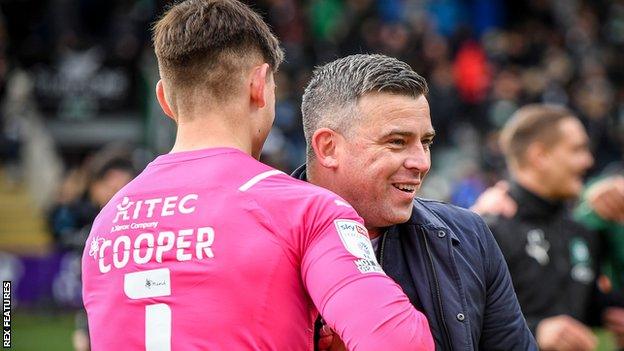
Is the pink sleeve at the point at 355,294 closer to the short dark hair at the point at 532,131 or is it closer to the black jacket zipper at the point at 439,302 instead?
the black jacket zipper at the point at 439,302

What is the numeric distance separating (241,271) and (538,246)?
346 cm

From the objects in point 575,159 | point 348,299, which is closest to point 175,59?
point 348,299

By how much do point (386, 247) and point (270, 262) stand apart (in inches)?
28.3

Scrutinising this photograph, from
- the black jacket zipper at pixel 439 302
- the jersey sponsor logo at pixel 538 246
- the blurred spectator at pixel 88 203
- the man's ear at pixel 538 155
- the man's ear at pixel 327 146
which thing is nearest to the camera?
the black jacket zipper at pixel 439 302

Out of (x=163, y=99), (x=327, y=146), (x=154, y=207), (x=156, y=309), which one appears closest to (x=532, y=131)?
(x=327, y=146)

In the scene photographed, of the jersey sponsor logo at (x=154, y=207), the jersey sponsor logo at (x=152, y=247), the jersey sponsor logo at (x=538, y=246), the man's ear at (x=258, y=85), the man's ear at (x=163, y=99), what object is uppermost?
the man's ear at (x=258, y=85)

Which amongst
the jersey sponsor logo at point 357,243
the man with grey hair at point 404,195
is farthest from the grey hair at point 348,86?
the jersey sponsor logo at point 357,243

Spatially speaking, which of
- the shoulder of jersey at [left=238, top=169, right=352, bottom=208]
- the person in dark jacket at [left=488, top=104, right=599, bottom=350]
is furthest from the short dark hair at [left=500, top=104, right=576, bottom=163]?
the shoulder of jersey at [left=238, top=169, right=352, bottom=208]

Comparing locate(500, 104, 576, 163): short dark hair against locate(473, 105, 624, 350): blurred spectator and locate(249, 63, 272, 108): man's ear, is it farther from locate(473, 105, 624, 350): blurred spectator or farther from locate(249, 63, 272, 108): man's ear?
locate(249, 63, 272, 108): man's ear

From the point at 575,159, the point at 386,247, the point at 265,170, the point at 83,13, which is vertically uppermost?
the point at 265,170

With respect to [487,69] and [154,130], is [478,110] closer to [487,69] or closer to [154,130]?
[487,69]

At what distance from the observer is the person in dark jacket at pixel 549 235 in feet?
20.1

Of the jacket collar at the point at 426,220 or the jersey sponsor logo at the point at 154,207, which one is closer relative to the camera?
the jersey sponsor logo at the point at 154,207

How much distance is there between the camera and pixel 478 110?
19891 millimetres
